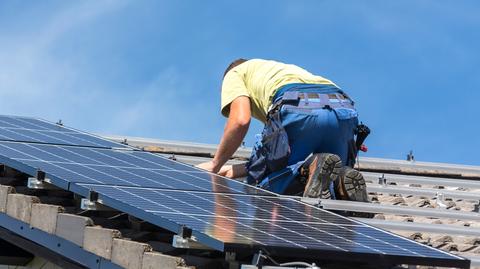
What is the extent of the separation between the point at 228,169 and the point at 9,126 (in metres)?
2.19

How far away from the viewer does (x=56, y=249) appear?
31.6 feet

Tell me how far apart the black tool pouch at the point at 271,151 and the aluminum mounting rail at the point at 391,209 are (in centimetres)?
45

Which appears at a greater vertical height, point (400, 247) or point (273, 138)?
point (273, 138)

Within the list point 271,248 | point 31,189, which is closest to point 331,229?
point 271,248

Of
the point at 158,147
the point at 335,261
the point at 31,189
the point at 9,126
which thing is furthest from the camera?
the point at 158,147

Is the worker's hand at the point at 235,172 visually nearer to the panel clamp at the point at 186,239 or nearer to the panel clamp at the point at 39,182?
the panel clamp at the point at 39,182

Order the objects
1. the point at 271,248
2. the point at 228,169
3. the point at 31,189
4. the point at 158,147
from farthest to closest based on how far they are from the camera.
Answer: the point at 158,147
the point at 228,169
the point at 31,189
the point at 271,248

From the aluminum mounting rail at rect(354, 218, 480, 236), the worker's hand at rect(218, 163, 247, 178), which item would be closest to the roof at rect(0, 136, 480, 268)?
the aluminum mounting rail at rect(354, 218, 480, 236)

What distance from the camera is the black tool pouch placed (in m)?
10.8

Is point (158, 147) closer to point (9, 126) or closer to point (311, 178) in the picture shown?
point (9, 126)

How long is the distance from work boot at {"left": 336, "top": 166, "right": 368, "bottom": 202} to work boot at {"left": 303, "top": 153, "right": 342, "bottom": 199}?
7 cm

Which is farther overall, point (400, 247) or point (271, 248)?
point (400, 247)

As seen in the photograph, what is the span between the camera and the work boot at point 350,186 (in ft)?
35.2

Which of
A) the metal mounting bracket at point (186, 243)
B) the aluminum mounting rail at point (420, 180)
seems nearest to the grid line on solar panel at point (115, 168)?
the metal mounting bracket at point (186, 243)
